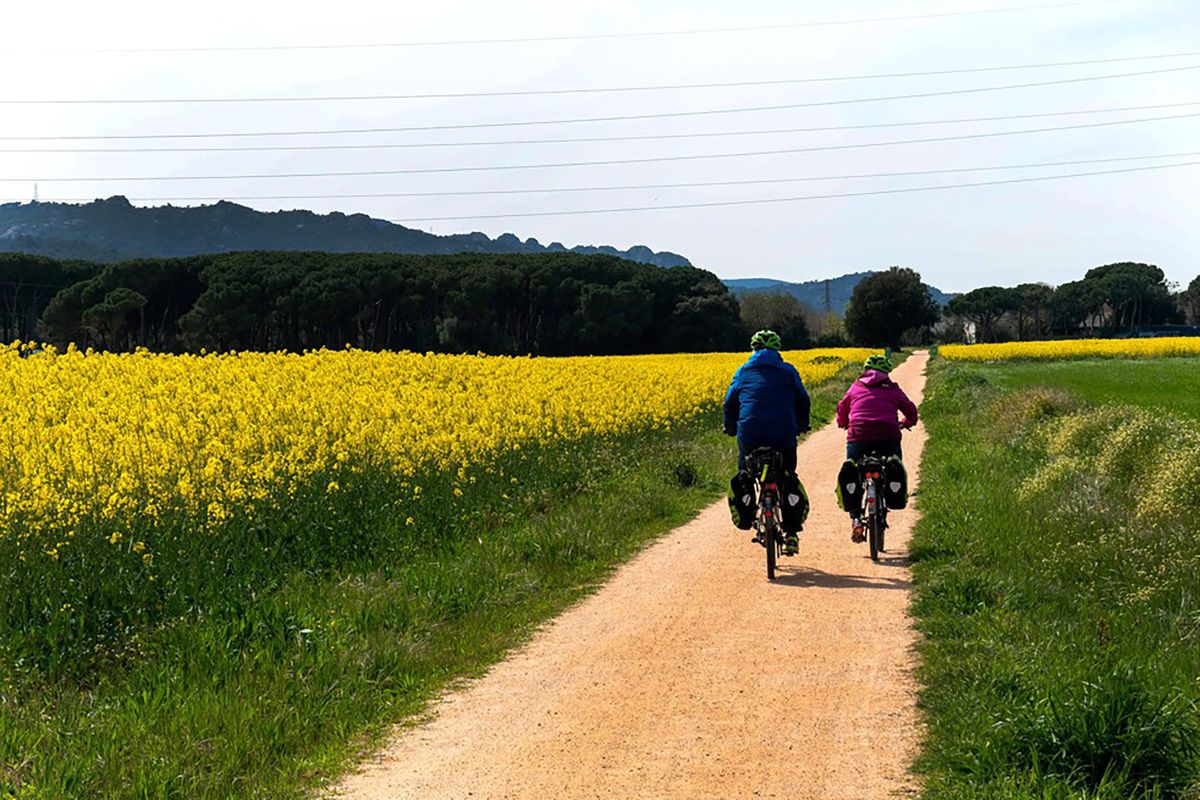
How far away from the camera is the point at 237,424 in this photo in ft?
45.5

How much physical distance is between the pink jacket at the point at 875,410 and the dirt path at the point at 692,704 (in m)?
1.65

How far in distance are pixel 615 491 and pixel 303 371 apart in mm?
7793

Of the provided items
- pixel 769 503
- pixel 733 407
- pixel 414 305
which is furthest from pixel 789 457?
pixel 414 305

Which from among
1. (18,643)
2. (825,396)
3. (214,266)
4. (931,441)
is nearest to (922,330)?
(214,266)

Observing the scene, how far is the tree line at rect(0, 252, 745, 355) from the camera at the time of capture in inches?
3061

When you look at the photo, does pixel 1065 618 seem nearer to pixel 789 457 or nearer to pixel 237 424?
pixel 789 457

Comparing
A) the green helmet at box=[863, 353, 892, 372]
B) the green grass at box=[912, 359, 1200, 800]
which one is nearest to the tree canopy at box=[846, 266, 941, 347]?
the green grass at box=[912, 359, 1200, 800]

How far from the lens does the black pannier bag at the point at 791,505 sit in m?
11.2

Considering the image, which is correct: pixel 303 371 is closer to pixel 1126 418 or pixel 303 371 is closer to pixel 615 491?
pixel 615 491

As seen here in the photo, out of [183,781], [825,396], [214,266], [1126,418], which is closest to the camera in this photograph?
[183,781]

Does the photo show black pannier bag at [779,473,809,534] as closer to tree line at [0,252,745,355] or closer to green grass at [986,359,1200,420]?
green grass at [986,359,1200,420]

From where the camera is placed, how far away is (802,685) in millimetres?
7355

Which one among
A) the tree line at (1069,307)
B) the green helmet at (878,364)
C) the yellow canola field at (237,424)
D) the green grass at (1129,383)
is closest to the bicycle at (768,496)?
the green helmet at (878,364)

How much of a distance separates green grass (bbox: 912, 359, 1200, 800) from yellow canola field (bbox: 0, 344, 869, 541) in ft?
19.3
